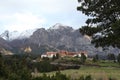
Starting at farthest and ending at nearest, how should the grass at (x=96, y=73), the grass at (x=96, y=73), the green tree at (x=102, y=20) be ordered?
the grass at (x=96, y=73)
the grass at (x=96, y=73)
the green tree at (x=102, y=20)

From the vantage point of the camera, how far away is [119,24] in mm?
30016

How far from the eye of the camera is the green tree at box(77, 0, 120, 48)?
1292 inches

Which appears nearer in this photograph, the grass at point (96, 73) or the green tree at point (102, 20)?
the green tree at point (102, 20)

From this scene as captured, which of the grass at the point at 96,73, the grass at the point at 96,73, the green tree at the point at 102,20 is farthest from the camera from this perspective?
the grass at the point at 96,73

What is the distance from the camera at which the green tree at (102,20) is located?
108 ft

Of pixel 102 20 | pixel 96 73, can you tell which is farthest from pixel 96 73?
pixel 102 20

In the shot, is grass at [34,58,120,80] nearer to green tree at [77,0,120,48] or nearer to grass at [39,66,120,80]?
grass at [39,66,120,80]

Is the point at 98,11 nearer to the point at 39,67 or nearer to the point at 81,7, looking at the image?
the point at 81,7

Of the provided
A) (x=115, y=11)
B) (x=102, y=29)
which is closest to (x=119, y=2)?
(x=115, y=11)

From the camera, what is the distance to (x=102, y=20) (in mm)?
34281

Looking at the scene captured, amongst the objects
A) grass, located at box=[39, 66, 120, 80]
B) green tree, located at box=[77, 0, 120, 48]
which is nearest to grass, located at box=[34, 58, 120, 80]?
grass, located at box=[39, 66, 120, 80]

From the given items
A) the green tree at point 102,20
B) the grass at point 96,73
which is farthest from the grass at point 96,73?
the green tree at point 102,20

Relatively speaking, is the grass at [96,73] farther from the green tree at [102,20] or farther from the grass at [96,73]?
the green tree at [102,20]

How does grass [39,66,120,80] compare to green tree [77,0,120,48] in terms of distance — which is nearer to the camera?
green tree [77,0,120,48]
